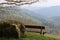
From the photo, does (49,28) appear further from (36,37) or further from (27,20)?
(36,37)

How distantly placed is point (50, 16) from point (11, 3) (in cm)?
528

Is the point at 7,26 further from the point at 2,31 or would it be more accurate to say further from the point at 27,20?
the point at 27,20

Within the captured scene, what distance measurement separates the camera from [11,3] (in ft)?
29.7

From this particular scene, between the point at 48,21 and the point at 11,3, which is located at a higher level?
the point at 11,3

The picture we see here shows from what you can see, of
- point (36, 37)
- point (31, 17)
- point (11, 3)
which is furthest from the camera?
point (31, 17)

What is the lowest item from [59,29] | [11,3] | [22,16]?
[59,29]

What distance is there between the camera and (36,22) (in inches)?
498

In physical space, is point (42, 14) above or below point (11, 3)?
below

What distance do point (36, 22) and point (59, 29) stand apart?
1.62m

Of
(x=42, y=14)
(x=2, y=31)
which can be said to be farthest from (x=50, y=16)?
(x=2, y=31)

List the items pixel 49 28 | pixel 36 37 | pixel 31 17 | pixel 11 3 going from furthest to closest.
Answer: pixel 31 17
pixel 49 28
pixel 36 37
pixel 11 3

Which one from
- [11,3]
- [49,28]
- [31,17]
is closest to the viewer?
Answer: [11,3]

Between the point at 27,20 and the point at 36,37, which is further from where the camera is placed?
the point at 27,20

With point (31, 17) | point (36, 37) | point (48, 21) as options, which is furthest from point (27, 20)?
point (36, 37)
